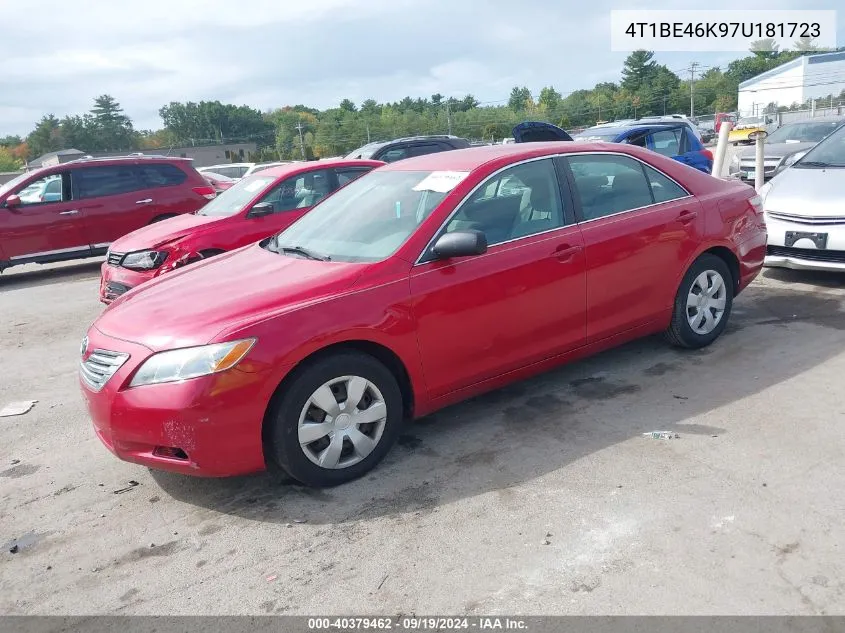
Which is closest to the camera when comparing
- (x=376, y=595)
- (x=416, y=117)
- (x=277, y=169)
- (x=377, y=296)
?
(x=376, y=595)

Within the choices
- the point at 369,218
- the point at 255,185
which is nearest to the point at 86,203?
the point at 255,185

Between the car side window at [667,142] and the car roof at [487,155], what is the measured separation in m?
7.02

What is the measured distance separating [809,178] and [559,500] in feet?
18.0

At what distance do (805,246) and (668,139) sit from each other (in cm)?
547

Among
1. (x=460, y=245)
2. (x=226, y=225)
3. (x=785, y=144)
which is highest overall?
(x=785, y=144)

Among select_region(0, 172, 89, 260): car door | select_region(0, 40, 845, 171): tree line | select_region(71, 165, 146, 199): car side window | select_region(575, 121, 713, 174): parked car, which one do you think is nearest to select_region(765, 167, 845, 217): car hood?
select_region(575, 121, 713, 174): parked car

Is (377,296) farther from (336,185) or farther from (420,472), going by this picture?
(336,185)

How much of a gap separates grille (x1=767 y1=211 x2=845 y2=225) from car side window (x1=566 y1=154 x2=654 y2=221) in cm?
258

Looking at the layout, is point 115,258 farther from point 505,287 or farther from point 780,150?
point 780,150

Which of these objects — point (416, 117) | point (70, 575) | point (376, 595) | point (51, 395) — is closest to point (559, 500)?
point (376, 595)

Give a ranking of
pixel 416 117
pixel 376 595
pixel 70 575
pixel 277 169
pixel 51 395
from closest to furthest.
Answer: pixel 376 595 → pixel 70 575 → pixel 51 395 → pixel 277 169 → pixel 416 117

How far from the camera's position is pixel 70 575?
3094 millimetres

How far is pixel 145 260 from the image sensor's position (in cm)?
743

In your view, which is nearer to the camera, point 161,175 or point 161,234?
point 161,234
